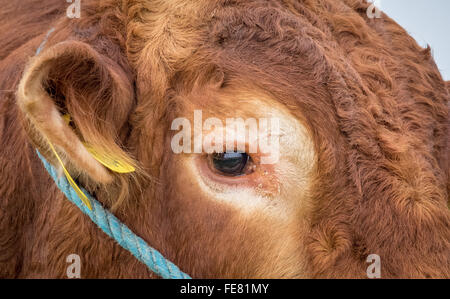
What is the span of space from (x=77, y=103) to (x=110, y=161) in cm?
27

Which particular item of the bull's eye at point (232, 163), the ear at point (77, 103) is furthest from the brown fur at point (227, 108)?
the bull's eye at point (232, 163)

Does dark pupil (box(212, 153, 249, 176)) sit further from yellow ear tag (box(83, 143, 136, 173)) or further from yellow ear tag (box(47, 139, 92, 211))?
yellow ear tag (box(47, 139, 92, 211))

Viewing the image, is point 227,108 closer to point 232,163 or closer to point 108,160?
point 232,163

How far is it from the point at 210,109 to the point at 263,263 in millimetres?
679

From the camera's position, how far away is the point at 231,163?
197 cm

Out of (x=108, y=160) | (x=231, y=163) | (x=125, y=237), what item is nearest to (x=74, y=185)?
(x=108, y=160)

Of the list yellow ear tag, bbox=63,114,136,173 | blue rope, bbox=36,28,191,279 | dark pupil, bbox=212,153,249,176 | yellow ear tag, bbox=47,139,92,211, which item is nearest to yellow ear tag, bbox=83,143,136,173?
yellow ear tag, bbox=63,114,136,173

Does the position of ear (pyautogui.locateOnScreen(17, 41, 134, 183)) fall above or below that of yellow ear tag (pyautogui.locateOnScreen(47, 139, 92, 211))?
above

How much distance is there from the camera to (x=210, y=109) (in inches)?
77.7

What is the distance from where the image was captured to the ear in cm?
172

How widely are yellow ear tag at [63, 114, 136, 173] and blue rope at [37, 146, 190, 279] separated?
0.77 ft

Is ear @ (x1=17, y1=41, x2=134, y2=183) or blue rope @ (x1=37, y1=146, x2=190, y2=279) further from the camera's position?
blue rope @ (x1=37, y1=146, x2=190, y2=279)

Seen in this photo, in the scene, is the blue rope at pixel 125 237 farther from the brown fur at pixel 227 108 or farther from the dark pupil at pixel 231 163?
the dark pupil at pixel 231 163

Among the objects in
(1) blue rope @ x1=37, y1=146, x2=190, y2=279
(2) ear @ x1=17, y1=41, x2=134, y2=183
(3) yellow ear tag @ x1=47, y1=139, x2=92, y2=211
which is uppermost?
(2) ear @ x1=17, y1=41, x2=134, y2=183
